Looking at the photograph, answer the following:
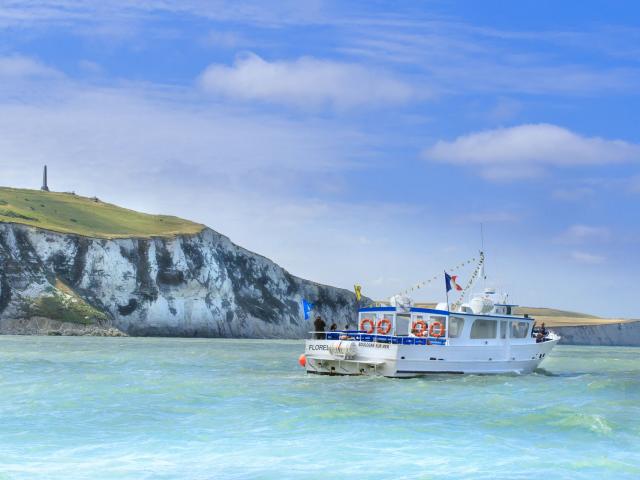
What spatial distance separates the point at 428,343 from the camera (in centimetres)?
4562

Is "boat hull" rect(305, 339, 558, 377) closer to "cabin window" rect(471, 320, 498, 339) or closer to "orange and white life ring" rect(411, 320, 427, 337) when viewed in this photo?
"cabin window" rect(471, 320, 498, 339)

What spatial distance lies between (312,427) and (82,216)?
453ft

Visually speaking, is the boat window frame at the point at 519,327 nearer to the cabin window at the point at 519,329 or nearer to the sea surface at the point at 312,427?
the cabin window at the point at 519,329

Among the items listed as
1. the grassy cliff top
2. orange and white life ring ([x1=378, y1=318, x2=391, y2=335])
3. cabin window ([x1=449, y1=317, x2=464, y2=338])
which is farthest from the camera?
the grassy cliff top

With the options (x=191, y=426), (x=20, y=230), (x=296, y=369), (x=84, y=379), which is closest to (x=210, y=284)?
(x=20, y=230)

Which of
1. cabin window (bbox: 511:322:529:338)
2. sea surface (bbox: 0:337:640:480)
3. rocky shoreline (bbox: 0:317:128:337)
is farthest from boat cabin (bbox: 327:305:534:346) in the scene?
rocky shoreline (bbox: 0:317:128:337)

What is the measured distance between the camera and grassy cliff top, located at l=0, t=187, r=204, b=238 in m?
145

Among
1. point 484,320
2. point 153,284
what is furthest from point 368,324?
point 153,284

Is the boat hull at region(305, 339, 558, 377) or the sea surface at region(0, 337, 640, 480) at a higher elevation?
the boat hull at region(305, 339, 558, 377)

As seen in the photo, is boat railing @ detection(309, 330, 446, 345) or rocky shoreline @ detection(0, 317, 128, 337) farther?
rocky shoreline @ detection(0, 317, 128, 337)

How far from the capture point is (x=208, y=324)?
132 metres

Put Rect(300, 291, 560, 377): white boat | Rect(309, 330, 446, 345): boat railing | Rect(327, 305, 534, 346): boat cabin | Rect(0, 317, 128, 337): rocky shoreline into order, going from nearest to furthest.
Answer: Rect(300, 291, 560, 377): white boat
Rect(309, 330, 446, 345): boat railing
Rect(327, 305, 534, 346): boat cabin
Rect(0, 317, 128, 337): rocky shoreline

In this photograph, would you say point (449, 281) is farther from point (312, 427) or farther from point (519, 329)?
point (312, 427)

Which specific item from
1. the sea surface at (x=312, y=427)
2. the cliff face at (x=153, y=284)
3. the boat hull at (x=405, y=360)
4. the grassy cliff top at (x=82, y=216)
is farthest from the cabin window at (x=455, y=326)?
the grassy cliff top at (x=82, y=216)
